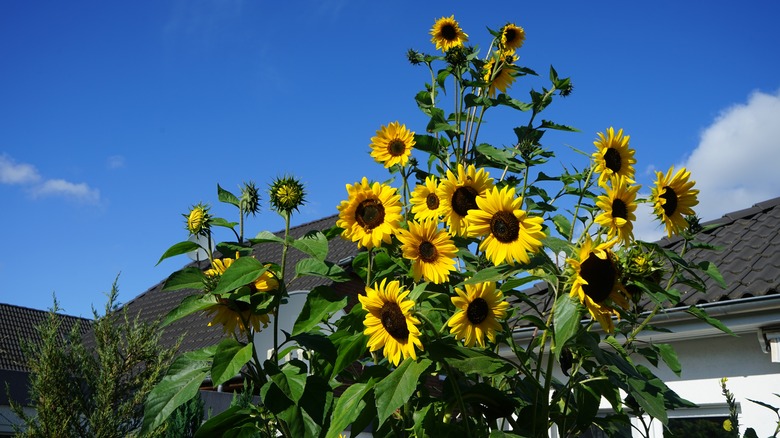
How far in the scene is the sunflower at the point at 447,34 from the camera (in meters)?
3.29

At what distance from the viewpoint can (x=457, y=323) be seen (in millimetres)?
2098

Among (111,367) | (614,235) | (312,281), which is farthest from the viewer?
(312,281)

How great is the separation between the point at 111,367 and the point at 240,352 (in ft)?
7.83

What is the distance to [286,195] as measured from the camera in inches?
88.4

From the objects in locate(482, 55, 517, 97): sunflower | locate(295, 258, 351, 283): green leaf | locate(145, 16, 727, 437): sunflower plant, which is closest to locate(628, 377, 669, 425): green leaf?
locate(145, 16, 727, 437): sunflower plant

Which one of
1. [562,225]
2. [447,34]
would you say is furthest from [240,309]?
[447,34]

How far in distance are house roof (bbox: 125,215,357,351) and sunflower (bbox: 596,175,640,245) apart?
9428mm

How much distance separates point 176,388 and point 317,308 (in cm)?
47

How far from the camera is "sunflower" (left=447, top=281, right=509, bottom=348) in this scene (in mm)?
2100

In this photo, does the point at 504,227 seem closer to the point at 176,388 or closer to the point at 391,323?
the point at 391,323

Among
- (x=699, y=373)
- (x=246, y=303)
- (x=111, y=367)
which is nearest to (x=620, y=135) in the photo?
(x=246, y=303)

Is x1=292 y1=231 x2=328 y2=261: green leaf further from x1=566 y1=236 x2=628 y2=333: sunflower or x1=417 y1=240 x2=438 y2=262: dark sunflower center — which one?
x1=566 y1=236 x2=628 y2=333: sunflower

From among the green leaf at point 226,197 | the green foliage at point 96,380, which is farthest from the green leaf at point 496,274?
the green foliage at point 96,380

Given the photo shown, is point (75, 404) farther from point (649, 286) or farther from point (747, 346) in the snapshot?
point (747, 346)
